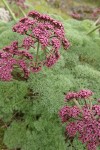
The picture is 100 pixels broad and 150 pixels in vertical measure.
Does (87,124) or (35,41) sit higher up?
(35,41)

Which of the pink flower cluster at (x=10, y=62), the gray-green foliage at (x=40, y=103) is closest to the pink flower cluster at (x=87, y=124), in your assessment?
the gray-green foliage at (x=40, y=103)

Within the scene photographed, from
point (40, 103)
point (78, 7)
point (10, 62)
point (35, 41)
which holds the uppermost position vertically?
point (78, 7)

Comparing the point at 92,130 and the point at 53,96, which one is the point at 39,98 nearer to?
the point at 53,96

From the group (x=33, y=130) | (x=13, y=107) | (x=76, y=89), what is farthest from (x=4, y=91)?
(x=76, y=89)

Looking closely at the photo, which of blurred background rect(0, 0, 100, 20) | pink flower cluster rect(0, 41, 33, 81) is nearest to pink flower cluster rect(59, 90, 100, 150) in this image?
pink flower cluster rect(0, 41, 33, 81)

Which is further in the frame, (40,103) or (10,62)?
(40,103)

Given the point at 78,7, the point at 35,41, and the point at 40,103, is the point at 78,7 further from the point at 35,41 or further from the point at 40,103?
the point at 35,41

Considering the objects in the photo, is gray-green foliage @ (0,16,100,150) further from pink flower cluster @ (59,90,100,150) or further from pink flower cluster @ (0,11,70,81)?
pink flower cluster @ (59,90,100,150)


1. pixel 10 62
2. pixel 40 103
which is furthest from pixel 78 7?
pixel 10 62

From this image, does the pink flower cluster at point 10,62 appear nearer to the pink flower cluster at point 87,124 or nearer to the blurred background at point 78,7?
the pink flower cluster at point 87,124
